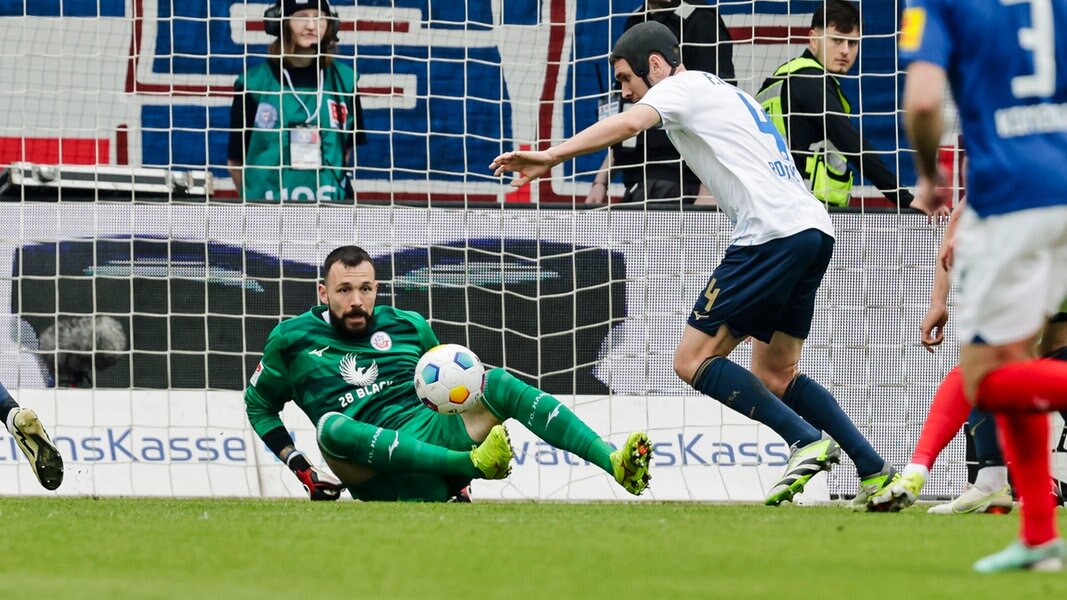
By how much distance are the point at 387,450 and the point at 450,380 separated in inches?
17.2

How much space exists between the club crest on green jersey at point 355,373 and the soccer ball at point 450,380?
60 centimetres

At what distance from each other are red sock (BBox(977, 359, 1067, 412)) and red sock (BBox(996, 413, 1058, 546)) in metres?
0.08

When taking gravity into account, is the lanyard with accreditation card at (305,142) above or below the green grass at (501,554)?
above

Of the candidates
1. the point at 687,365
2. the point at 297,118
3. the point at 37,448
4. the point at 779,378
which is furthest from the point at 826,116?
the point at 37,448

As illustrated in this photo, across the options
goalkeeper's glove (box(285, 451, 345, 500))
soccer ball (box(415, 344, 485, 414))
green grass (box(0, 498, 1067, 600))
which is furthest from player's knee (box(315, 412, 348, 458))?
green grass (box(0, 498, 1067, 600))

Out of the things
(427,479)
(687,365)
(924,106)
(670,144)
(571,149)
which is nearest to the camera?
(924,106)

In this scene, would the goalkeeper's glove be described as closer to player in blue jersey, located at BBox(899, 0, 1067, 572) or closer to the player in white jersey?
the player in white jersey

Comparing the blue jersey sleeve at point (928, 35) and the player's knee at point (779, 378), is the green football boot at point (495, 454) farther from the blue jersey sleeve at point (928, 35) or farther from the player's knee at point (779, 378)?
the blue jersey sleeve at point (928, 35)

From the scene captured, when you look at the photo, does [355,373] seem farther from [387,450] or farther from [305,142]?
[305,142]

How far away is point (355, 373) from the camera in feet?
24.8

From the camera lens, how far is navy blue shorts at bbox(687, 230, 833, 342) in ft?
21.0

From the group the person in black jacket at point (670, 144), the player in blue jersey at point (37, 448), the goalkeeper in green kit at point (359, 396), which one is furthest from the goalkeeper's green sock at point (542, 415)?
the person in black jacket at point (670, 144)

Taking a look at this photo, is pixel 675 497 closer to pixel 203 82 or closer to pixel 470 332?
pixel 470 332

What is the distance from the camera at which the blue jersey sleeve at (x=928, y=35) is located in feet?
12.6
